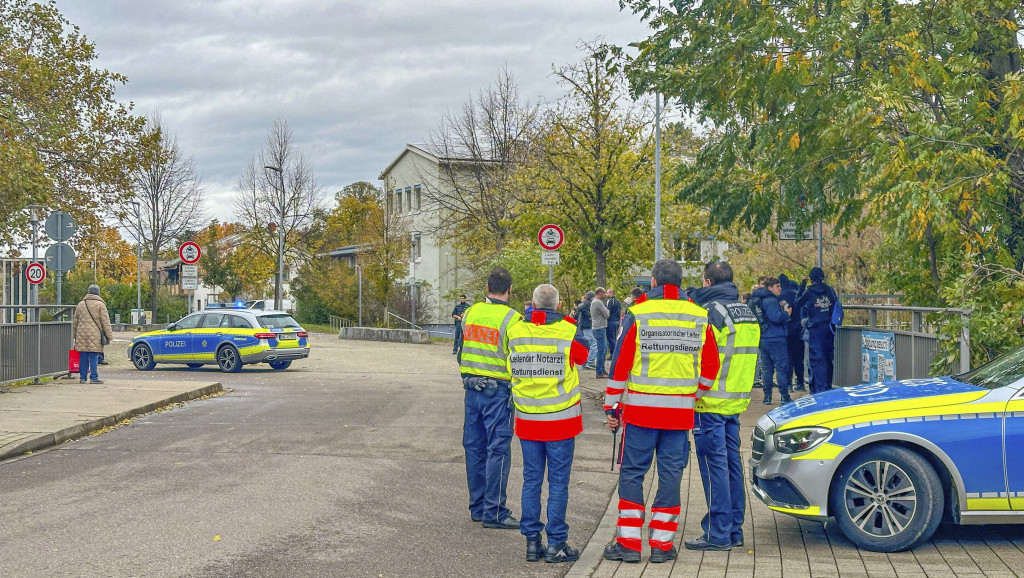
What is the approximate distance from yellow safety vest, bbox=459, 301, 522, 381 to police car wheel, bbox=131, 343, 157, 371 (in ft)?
63.1

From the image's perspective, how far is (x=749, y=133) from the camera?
1584 centimetres

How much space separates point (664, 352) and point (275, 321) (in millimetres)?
19706

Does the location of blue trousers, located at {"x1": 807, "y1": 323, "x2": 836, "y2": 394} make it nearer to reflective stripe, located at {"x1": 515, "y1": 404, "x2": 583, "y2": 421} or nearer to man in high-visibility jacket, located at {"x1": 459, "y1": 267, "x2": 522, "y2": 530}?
man in high-visibility jacket, located at {"x1": 459, "y1": 267, "x2": 522, "y2": 530}

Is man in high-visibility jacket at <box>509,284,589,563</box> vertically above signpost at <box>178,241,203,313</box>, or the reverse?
signpost at <box>178,241,203,313</box>

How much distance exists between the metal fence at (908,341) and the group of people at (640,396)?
425 cm

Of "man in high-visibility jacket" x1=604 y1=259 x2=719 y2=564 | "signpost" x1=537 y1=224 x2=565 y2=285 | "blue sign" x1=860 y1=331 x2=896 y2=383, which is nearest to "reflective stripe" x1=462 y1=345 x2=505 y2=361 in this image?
"man in high-visibility jacket" x1=604 y1=259 x2=719 y2=564

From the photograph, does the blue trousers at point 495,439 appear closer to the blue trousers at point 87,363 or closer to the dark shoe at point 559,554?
the dark shoe at point 559,554

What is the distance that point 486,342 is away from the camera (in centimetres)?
755

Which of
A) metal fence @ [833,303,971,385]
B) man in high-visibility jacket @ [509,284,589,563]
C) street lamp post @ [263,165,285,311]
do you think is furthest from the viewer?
street lamp post @ [263,165,285,311]

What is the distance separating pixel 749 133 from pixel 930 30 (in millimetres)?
3454

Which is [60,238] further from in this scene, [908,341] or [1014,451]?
[1014,451]

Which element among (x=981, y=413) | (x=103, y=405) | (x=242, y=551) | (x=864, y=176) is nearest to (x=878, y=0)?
(x=864, y=176)

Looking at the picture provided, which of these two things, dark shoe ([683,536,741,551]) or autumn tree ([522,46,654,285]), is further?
autumn tree ([522,46,654,285])

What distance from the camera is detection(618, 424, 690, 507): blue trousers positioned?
6602mm
